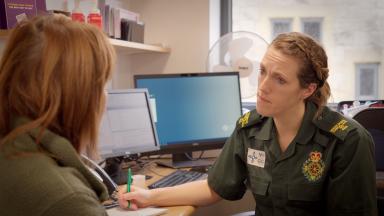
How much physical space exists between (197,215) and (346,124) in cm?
129

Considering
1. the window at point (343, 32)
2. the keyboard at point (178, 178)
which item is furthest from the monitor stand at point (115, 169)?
the window at point (343, 32)

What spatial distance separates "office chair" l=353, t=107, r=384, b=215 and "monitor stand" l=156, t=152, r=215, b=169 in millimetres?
802

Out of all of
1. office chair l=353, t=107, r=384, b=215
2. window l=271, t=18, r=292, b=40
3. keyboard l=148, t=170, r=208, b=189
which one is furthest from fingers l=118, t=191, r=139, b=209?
window l=271, t=18, r=292, b=40

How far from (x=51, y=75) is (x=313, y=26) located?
2540 millimetres

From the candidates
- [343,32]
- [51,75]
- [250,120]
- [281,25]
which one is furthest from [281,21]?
[51,75]

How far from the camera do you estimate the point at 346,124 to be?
144 centimetres

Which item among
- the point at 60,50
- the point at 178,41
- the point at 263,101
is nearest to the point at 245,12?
the point at 178,41

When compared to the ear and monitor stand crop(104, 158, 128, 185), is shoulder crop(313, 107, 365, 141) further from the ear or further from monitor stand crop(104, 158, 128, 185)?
monitor stand crop(104, 158, 128, 185)

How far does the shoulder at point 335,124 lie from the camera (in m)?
1.42

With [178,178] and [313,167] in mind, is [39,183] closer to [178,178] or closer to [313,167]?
[313,167]

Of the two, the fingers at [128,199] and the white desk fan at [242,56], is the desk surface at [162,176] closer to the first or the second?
the fingers at [128,199]

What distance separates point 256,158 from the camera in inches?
61.7

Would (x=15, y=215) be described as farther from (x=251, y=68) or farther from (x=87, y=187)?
(x=251, y=68)

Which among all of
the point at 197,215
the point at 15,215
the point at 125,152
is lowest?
the point at 197,215
